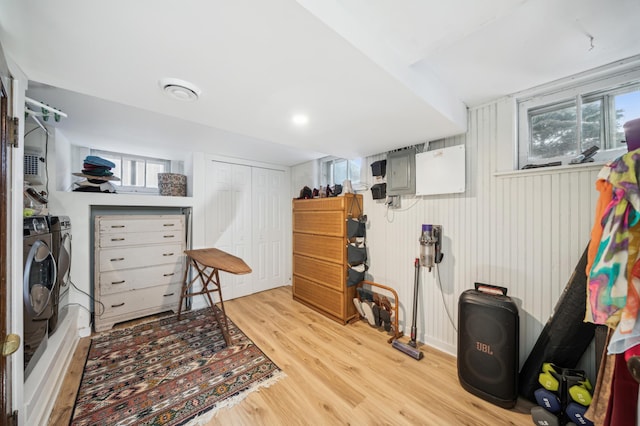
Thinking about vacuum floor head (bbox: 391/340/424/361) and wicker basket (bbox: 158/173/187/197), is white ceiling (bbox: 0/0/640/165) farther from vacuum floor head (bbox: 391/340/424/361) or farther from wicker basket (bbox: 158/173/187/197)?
vacuum floor head (bbox: 391/340/424/361)

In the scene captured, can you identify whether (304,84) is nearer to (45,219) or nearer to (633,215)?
(633,215)

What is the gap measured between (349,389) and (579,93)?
9.15 feet

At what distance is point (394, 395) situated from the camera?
167cm

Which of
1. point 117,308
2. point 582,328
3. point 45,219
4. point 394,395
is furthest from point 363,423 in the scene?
point 117,308

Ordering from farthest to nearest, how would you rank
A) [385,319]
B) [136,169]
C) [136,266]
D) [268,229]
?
[268,229] < [136,169] < [136,266] < [385,319]

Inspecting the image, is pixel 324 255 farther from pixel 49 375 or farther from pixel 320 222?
pixel 49 375

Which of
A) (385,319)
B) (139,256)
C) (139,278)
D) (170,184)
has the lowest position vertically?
(385,319)

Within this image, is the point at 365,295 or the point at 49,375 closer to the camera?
the point at 49,375

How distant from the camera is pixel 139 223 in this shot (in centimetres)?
277

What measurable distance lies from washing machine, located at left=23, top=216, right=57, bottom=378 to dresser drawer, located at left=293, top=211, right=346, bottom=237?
7.97ft

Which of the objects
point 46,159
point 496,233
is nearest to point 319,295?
point 496,233

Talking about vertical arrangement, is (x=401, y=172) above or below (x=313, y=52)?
below

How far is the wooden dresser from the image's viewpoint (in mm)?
2756

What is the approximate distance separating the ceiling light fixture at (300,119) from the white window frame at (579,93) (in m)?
1.73
